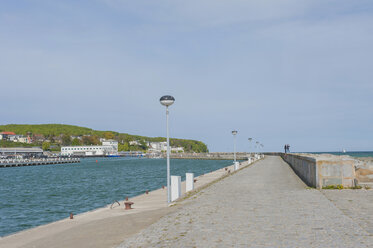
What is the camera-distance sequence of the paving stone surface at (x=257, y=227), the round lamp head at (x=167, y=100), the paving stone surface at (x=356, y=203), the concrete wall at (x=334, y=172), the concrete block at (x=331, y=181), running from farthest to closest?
→ the concrete block at (x=331, y=181)
the concrete wall at (x=334, y=172)
the round lamp head at (x=167, y=100)
the paving stone surface at (x=356, y=203)
the paving stone surface at (x=257, y=227)

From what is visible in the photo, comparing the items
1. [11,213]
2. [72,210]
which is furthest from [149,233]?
[11,213]

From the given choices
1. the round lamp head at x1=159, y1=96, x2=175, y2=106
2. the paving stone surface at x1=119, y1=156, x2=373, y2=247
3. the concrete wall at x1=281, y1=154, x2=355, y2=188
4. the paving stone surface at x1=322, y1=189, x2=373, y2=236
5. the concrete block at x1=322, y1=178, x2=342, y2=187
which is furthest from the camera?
the concrete block at x1=322, y1=178, x2=342, y2=187

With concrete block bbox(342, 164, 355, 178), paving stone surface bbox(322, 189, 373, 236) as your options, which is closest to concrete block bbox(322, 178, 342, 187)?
concrete block bbox(342, 164, 355, 178)

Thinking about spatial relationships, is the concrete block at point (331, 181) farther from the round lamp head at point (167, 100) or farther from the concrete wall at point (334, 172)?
the round lamp head at point (167, 100)

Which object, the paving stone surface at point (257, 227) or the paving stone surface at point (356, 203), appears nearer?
the paving stone surface at point (257, 227)

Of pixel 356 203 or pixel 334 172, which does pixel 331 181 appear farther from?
pixel 356 203

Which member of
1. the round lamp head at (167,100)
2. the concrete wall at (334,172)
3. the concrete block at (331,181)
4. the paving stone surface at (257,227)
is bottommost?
the paving stone surface at (257,227)

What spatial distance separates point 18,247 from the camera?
11.5 metres

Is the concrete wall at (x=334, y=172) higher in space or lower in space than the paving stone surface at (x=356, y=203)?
higher

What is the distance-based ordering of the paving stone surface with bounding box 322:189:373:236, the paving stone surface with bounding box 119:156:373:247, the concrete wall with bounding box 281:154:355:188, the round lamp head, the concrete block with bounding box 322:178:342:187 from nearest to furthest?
the paving stone surface with bounding box 119:156:373:247
the paving stone surface with bounding box 322:189:373:236
the round lamp head
the concrete wall with bounding box 281:154:355:188
the concrete block with bounding box 322:178:342:187

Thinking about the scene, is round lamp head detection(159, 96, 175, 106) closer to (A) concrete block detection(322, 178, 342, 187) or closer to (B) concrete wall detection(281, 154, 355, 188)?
(B) concrete wall detection(281, 154, 355, 188)

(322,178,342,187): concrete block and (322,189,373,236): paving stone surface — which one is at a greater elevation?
(322,178,342,187): concrete block

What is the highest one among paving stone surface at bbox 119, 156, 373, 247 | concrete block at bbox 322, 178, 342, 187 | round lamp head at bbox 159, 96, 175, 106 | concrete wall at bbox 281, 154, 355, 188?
round lamp head at bbox 159, 96, 175, 106

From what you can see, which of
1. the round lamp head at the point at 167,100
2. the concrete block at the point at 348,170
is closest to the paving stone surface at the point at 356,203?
the concrete block at the point at 348,170
